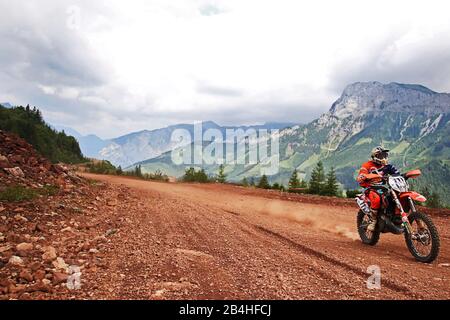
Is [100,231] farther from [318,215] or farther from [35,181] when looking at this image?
[318,215]

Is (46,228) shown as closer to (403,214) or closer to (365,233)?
(403,214)

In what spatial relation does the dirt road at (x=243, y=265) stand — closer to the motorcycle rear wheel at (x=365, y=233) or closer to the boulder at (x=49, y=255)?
the motorcycle rear wheel at (x=365, y=233)

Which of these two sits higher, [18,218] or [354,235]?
[18,218]

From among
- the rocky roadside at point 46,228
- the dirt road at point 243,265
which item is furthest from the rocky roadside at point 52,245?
the dirt road at point 243,265

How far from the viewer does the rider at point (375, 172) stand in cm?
875

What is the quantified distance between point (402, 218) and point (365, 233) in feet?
6.23

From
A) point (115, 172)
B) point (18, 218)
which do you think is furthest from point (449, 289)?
point (115, 172)

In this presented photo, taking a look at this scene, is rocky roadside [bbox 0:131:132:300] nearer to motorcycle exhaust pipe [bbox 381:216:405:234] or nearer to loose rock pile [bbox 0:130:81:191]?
loose rock pile [bbox 0:130:81:191]

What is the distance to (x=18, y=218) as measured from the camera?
23.3 feet

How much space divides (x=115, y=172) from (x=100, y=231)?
2858cm

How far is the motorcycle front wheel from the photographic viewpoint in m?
6.96

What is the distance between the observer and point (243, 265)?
567cm

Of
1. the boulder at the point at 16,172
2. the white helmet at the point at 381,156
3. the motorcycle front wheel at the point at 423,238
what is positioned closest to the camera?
the motorcycle front wheel at the point at 423,238

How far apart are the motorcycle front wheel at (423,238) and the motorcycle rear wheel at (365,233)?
1131 millimetres
